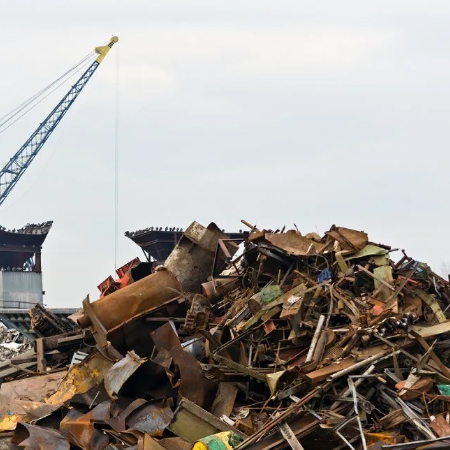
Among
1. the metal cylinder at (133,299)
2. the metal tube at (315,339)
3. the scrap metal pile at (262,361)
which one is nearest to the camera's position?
the scrap metal pile at (262,361)

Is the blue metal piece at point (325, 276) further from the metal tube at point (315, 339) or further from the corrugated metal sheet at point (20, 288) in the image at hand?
the corrugated metal sheet at point (20, 288)

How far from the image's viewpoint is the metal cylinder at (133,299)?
1237 cm

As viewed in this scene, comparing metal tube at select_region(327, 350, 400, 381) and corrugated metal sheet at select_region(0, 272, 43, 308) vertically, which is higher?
metal tube at select_region(327, 350, 400, 381)

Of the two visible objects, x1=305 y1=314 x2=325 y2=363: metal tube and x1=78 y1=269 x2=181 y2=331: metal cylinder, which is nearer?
x1=305 y1=314 x2=325 y2=363: metal tube

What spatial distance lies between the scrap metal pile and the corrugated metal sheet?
30167 millimetres

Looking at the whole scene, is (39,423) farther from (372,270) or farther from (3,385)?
(372,270)

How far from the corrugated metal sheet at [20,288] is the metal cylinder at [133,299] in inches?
1208

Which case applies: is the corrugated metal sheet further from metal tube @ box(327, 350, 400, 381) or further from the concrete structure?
metal tube @ box(327, 350, 400, 381)

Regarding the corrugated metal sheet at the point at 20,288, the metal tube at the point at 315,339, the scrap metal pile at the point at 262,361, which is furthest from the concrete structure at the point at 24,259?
the metal tube at the point at 315,339

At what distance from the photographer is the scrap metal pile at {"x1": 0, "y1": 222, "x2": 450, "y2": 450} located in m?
9.10

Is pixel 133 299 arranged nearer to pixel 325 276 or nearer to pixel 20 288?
pixel 325 276

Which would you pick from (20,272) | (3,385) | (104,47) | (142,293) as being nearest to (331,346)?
(142,293)

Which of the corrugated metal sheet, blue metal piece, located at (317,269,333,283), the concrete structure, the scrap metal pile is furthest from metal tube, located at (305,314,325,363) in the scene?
the concrete structure

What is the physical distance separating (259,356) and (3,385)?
172 inches
